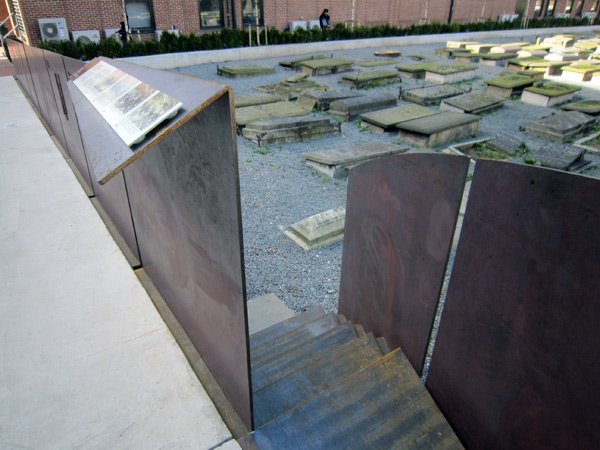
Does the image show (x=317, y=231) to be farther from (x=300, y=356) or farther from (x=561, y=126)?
(x=561, y=126)

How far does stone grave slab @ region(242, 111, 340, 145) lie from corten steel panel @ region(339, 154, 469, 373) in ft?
19.6

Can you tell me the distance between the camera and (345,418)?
1905 mm

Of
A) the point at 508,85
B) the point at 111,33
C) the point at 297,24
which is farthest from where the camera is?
the point at 297,24

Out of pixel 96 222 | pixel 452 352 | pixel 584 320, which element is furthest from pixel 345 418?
pixel 96 222

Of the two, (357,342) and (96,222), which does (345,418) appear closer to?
(357,342)

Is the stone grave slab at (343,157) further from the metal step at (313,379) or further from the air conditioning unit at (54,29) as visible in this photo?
the air conditioning unit at (54,29)

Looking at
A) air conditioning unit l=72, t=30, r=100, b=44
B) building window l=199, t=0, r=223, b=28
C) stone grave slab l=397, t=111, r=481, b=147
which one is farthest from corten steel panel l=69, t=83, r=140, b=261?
building window l=199, t=0, r=223, b=28

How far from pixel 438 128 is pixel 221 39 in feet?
41.0

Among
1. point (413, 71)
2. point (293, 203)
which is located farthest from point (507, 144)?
point (413, 71)

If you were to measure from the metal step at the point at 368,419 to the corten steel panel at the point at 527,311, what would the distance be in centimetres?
21

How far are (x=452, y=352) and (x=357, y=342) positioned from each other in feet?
2.40

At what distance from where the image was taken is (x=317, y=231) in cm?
502

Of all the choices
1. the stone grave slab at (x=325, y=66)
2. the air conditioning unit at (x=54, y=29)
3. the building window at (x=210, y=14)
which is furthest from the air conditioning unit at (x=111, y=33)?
the stone grave slab at (x=325, y=66)

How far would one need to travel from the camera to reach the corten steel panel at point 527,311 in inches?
50.3
